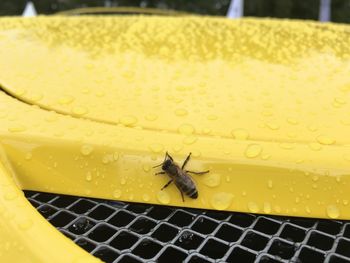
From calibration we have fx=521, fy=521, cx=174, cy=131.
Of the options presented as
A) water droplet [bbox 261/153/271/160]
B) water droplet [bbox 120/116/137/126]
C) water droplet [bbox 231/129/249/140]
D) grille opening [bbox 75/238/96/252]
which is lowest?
grille opening [bbox 75/238/96/252]

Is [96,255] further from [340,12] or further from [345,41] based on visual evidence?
[340,12]

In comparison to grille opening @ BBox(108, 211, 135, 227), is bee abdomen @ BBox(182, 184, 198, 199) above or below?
above

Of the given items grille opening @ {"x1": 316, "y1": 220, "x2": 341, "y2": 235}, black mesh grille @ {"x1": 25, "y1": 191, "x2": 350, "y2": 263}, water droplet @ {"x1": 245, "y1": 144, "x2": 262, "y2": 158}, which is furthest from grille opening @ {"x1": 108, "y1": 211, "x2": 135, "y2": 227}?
grille opening @ {"x1": 316, "y1": 220, "x2": 341, "y2": 235}

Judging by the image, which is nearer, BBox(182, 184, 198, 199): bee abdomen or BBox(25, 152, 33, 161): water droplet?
BBox(182, 184, 198, 199): bee abdomen

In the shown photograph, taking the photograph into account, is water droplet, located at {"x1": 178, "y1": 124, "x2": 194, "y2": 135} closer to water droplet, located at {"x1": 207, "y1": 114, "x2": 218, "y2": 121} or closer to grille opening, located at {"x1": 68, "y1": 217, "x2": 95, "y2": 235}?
water droplet, located at {"x1": 207, "y1": 114, "x2": 218, "y2": 121}

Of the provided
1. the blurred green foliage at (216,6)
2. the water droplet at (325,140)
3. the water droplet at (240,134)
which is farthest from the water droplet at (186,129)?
the blurred green foliage at (216,6)

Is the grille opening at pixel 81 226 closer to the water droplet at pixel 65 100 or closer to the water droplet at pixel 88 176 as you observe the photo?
the water droplet at pixel 88 176

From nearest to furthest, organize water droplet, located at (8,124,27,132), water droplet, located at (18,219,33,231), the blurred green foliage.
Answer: water droplet, located at (18,219,33,231), water droplet, located at (8,124,27,132), the blurred green foliage

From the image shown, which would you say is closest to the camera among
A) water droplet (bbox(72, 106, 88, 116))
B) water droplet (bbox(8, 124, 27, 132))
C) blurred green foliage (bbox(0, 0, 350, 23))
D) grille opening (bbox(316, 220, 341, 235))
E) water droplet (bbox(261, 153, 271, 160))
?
grille opening (bbox(316, 220, 341, 235))
